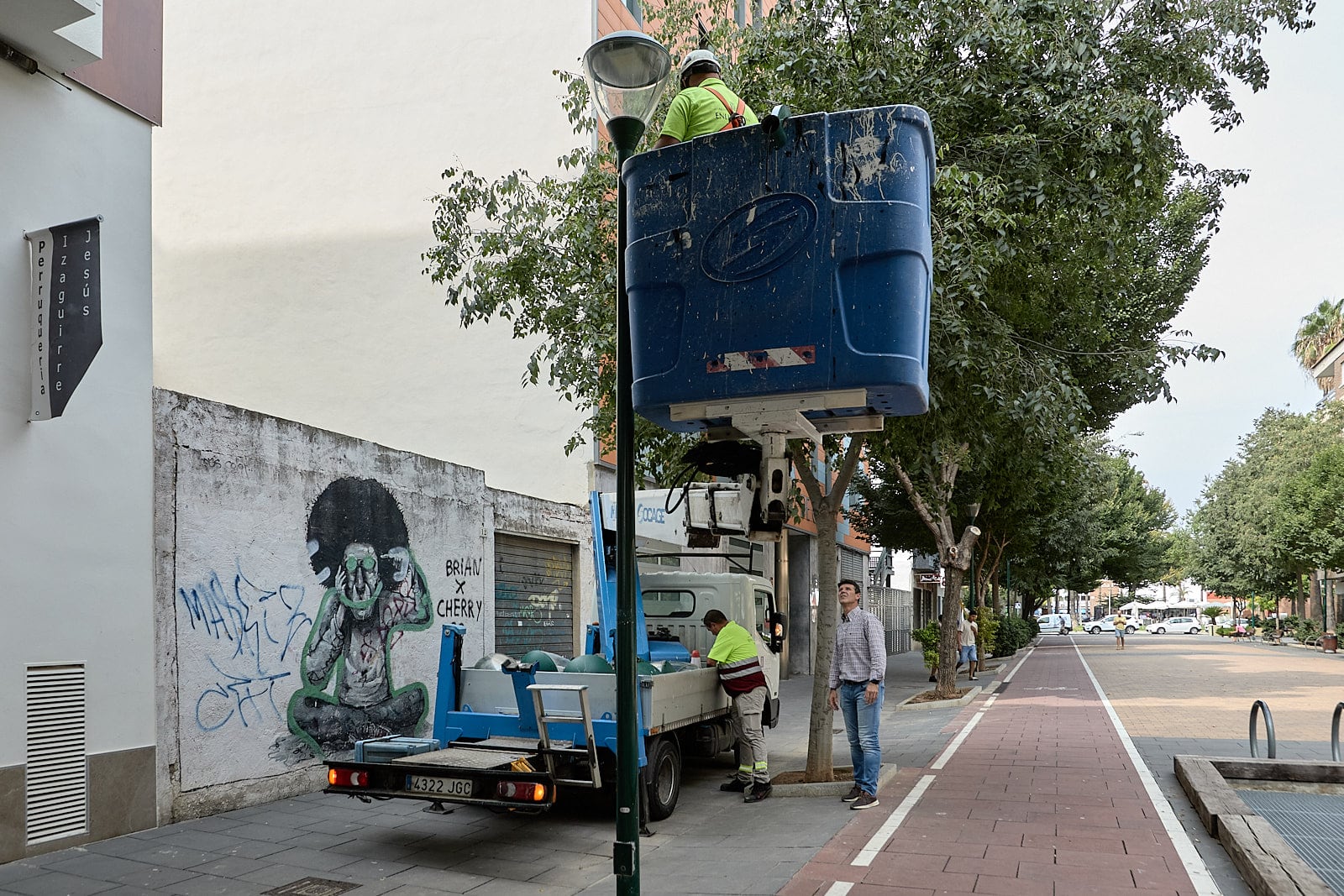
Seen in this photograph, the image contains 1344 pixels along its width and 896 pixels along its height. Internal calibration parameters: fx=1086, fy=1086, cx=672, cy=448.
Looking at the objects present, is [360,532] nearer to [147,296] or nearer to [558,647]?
[147,296]

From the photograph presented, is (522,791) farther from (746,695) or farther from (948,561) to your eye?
(948,561)

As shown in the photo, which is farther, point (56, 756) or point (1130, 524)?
point (1130, 524)

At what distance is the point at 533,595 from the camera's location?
14578 mm

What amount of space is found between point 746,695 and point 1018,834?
271 centimetres

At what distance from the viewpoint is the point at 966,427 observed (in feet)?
34.8

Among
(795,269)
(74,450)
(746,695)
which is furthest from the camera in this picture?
(746,695)

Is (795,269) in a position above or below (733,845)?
above

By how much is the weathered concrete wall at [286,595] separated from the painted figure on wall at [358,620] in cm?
2

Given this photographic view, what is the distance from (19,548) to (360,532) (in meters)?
3.67

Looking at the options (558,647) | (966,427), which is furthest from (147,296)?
(558,647)

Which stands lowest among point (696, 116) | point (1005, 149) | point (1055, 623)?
point (1055, 623)

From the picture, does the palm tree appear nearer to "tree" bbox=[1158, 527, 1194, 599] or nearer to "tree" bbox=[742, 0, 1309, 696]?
"tree" bbox=[1158, 527, 1194, 599]

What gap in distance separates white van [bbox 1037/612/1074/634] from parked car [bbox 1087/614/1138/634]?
1958 mm

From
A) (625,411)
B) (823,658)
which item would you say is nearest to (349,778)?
(625,411)
